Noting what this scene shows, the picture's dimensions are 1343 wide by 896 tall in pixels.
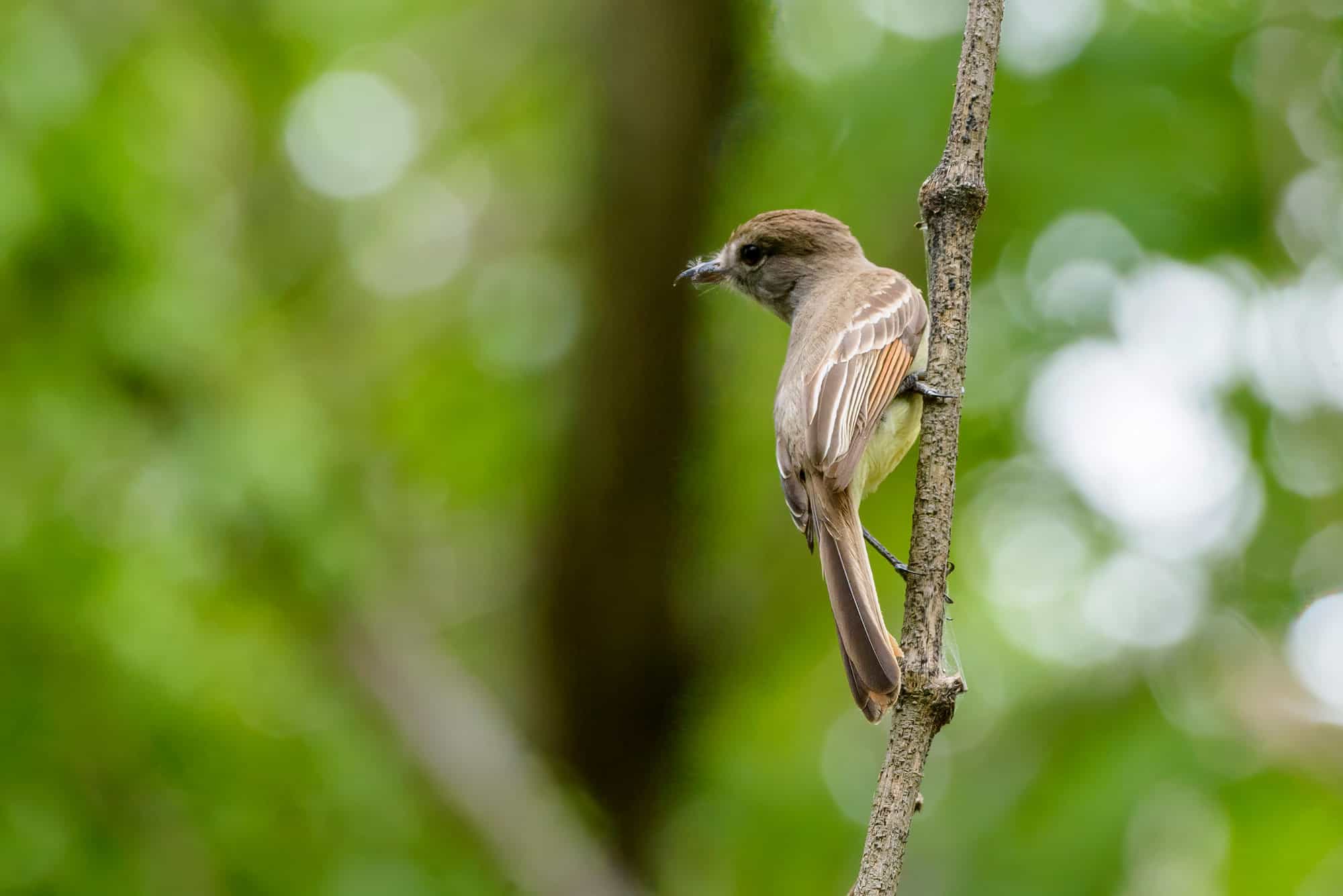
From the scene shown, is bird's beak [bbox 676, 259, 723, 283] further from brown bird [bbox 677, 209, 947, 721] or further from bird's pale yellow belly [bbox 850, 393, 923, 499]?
bird's pale yellow belly [bbox 850, 393, 923, 499]

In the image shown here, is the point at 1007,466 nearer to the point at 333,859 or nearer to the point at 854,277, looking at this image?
the point at 854,277

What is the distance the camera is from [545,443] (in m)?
8.19

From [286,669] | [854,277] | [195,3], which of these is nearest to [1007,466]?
[854,277]

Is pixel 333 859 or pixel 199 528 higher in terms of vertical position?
pixel 199 528

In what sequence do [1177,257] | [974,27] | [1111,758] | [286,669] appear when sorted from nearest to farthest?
[974,27], [1111,758], [1177,257], [286,669]

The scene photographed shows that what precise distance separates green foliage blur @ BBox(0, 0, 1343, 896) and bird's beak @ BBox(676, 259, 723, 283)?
2.08m

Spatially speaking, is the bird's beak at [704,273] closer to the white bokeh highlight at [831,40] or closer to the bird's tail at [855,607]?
the bird's tail at [855,607]

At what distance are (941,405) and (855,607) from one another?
1.92 ft

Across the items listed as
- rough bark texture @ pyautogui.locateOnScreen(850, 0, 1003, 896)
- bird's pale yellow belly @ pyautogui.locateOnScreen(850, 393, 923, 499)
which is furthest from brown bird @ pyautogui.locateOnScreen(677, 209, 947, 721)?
rough bark texture @ pyautogui.locateOnScreen(850, 0, 1003, 896)

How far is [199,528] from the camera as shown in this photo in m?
5.48

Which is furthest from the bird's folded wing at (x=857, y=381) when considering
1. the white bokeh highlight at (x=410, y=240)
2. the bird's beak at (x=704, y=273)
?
the white bokeh highlight at (x=410, y=240)

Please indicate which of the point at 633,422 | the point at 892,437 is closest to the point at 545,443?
the point at 633,422

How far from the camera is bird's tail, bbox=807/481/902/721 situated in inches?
94.5

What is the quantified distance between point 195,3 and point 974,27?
6.79 m
